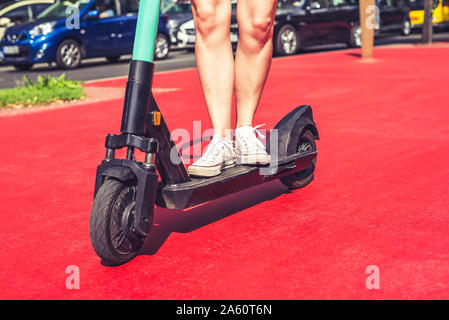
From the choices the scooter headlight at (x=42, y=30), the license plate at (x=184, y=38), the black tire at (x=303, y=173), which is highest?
the scooter headlight at (x=42, y=30)

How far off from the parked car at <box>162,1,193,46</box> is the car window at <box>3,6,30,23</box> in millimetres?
3641

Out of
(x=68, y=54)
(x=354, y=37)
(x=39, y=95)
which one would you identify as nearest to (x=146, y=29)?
(x=39, y=95)

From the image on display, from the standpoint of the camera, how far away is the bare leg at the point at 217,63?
135 inches

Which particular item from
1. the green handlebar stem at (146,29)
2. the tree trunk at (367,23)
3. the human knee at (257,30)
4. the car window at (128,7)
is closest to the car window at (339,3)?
the tree trunk at (367,23)

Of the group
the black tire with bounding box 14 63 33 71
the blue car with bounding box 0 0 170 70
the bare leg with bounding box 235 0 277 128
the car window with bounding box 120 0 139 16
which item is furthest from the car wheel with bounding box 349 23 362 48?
the bare leg with bounding box 235 0 277 128

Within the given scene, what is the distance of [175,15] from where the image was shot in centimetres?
1956

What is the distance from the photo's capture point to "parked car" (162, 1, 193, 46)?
62.2ft

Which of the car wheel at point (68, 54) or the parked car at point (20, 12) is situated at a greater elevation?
the parked car at point (20, 12)

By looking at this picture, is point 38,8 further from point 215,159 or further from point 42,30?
Answer: point 215,159

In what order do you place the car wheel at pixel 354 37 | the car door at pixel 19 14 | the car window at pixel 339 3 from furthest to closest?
the car wheel at pixel 354 37, the car window at pixel 339 3, the car door at pixel 19 14

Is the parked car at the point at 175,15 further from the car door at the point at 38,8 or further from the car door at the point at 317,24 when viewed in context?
the car door at the point at 317,24

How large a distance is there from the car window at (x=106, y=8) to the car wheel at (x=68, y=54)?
3.42 ft

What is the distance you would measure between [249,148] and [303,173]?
675 mm
